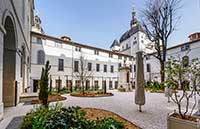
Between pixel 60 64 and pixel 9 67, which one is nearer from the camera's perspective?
pixel 9 67

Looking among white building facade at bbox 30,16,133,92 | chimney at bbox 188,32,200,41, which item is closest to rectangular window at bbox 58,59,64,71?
white building facade at bbox 30,16,133,92

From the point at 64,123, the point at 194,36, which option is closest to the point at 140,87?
the point at 64,123

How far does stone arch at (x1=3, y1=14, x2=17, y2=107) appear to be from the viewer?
8.22 m

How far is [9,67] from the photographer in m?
8.44

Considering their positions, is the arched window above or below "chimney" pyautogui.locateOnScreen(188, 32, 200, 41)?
below

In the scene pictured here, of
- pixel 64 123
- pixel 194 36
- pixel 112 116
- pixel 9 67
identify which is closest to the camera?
pixel 64 123

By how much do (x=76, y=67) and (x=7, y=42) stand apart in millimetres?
18442

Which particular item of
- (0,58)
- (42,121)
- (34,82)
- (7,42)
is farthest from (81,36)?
(42,121)

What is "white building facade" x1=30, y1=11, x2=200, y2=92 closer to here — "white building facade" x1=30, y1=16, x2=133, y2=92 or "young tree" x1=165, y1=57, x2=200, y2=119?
"white building facade" x1=30, y1=16, x2=133, y2=92

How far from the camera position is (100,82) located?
30094mm

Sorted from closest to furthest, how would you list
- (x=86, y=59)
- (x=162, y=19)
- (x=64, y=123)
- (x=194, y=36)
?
(x=64, y=123), (x=162, y=19), (x=86, y=59), (x=194, y=36)

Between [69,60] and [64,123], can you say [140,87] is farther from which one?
[69,60]

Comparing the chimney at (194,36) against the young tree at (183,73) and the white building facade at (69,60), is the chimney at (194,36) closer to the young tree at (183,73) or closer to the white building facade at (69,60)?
the white building facade at (69,60)

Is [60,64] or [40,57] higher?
[40,57]
